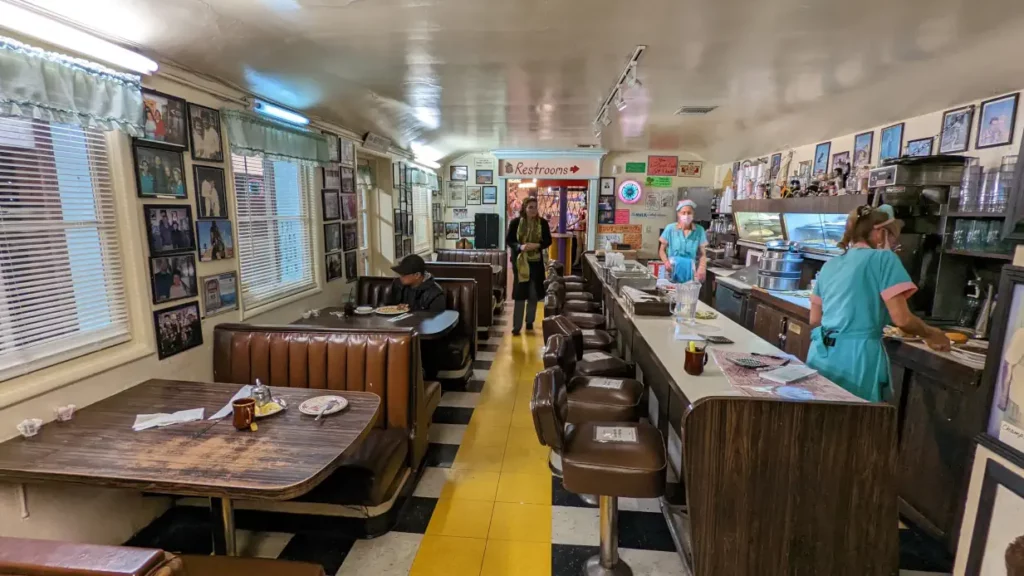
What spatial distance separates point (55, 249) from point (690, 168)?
8479 mm

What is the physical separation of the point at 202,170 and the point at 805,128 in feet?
18.1

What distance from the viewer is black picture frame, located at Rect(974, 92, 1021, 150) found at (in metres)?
3.02

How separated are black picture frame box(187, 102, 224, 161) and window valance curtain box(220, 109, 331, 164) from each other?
74mm

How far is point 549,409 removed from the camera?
6.07ft

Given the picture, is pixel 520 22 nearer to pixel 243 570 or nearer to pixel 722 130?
pixel 243 570

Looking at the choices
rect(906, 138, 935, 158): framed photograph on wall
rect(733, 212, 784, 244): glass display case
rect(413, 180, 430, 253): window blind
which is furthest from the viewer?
rect(413, 180, 430, 253): window blind

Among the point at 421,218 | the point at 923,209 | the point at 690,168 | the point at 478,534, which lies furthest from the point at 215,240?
the point at 690,168

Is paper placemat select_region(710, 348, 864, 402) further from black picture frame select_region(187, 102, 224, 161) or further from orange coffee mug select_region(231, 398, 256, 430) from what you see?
black picture frame select_region(187, 102, 224, 161)

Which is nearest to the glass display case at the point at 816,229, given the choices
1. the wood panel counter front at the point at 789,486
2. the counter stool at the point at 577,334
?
the counter stool at the point at 577,334

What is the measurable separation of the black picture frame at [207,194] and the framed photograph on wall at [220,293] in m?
0.40

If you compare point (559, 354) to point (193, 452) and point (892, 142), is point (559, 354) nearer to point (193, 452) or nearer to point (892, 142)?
point (193, 452)

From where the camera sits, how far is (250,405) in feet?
6.62

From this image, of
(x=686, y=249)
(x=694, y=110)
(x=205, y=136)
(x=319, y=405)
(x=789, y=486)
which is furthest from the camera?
(x=686, y=249)

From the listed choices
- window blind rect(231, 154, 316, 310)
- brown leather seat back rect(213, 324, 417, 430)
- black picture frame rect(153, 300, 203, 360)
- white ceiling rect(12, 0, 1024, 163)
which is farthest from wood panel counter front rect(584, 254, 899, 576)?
window blind rect(231, 154, 316, 310)
